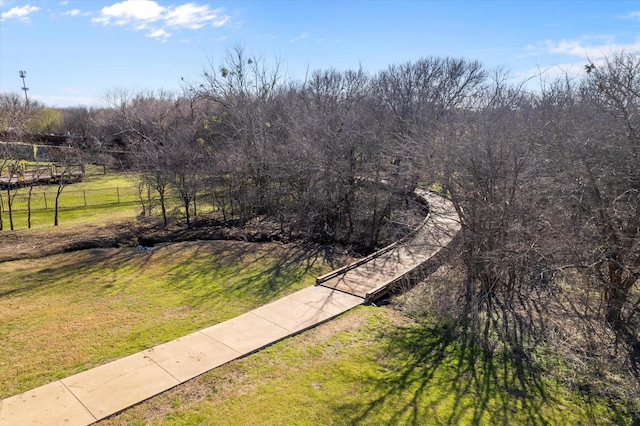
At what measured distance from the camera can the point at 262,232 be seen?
16531 mm

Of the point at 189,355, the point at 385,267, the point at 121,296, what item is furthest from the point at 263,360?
the point at 385,267

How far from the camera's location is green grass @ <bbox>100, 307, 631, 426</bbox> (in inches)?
222

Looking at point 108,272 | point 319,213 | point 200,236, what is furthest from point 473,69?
point 108,272

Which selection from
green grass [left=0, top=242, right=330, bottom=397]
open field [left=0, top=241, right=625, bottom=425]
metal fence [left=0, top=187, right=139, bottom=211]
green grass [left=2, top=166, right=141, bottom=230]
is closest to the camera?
open field [left=0, top=241, right=625, bottom=425]

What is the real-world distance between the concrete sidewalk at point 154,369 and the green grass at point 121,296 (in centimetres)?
43

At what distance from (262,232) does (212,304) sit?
7001 millimetres

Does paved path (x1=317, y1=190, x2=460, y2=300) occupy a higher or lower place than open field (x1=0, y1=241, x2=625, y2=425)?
higher

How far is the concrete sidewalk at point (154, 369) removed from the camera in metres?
5.67

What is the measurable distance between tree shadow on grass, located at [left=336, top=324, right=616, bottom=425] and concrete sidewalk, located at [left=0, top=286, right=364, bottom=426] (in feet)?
6.84

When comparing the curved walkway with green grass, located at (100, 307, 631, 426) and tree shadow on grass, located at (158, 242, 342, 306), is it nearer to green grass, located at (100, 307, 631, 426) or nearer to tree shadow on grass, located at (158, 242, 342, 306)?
green grass, located at (100, 307, 631, 426)

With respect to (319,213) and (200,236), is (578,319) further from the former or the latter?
(200,236)

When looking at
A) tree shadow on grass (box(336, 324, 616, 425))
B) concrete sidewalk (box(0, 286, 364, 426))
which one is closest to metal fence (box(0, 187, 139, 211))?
concrete sidewalk (box(0, 286, 364, 426))

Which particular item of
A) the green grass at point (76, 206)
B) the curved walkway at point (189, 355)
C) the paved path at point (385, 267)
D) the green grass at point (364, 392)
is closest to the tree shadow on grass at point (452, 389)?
the green grass at point (364, 392)

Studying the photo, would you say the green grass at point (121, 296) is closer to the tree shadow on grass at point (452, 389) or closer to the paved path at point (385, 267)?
the paved path at point (385, 267)
